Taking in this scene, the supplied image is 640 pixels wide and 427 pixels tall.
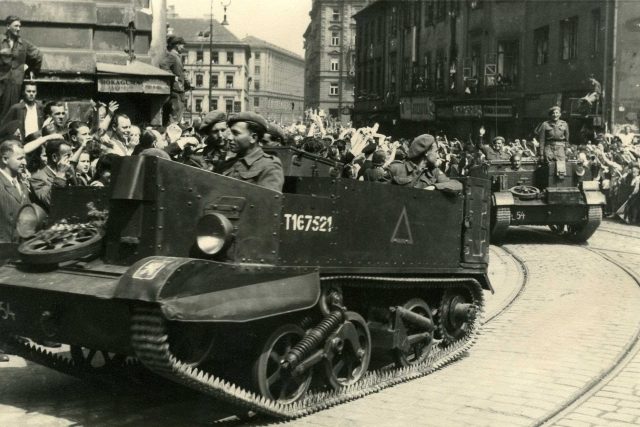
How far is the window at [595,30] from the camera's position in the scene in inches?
1147

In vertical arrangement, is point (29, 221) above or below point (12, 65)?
below

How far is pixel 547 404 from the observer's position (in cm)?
641

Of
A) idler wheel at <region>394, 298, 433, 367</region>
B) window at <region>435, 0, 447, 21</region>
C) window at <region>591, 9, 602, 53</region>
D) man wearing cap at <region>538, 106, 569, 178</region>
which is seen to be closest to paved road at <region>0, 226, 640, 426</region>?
idler wheel at <region>394, 298, 433, 367</region>

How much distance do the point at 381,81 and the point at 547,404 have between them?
180 ft

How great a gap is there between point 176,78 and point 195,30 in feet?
304

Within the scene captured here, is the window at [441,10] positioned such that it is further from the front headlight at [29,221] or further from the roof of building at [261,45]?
the roof of building at [261,45]

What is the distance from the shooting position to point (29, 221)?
658cm

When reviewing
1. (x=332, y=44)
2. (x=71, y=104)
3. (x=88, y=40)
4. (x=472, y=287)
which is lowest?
(x=472, y=287)

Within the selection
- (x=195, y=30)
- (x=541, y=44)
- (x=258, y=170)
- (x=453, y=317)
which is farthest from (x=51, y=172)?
(x=195, y=30)

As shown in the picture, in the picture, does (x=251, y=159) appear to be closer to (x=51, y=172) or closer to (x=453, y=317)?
(x=51, y=172)

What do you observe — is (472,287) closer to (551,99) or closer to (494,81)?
(551,99)

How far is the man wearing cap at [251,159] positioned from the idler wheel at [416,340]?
1.95 metres

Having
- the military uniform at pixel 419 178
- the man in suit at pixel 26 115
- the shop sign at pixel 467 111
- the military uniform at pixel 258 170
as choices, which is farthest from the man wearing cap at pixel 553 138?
the shop sign at pixel 467 111

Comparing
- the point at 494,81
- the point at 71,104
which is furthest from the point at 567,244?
the point at 494,81
